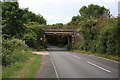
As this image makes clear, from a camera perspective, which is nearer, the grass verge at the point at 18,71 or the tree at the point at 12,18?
the grass verge at the point at 18,71

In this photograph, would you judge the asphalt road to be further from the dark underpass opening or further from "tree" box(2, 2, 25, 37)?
the dark underpass opening

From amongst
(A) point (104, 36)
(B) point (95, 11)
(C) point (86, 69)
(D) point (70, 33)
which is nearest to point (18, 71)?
(C) point (86, 69)

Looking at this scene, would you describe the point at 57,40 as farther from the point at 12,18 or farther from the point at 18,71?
the point at 18,71

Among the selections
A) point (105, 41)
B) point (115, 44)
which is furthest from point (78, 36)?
point (115, 44)

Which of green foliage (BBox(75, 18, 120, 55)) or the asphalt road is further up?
green foliage (BBox(75, 18, 120, 55))

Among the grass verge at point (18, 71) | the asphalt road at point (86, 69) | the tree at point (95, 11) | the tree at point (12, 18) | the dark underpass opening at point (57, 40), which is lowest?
the asphalt road at point (86, 69)

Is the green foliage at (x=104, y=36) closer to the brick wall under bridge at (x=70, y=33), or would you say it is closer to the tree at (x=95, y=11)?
the brick wall under bridge at (x=70, y=33)

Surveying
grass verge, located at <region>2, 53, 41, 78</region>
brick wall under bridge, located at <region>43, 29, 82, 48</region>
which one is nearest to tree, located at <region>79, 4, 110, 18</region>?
brick wall under bridge, located at <region>43, 29, 82, 48</region>

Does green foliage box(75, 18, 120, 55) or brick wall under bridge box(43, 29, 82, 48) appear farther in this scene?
brick wall under bridge box(43, 29, 82, 48)

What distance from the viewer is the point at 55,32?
58156 mm

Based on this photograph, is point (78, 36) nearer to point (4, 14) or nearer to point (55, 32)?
point (55, 32)

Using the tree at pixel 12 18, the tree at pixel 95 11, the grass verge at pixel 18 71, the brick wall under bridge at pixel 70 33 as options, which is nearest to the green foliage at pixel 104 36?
the brick wall under bridge at pixel 70 33

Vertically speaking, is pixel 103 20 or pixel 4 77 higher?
pixel 103 20

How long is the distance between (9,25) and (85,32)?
76.3ft
